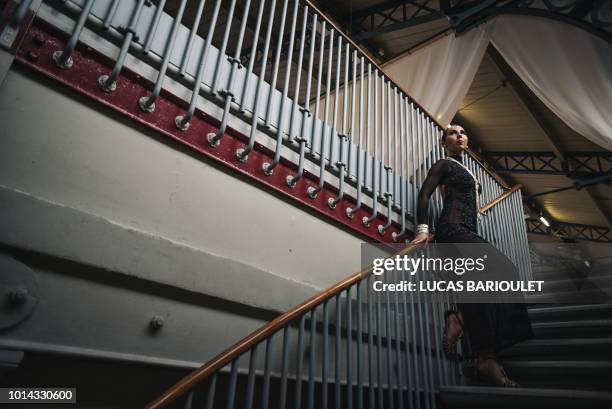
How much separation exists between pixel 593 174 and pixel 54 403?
9.88m

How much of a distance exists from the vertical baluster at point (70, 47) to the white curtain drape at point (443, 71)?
3.04 meters

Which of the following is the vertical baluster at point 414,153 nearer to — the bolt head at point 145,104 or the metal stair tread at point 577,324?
the metal stair tread at point 577,324

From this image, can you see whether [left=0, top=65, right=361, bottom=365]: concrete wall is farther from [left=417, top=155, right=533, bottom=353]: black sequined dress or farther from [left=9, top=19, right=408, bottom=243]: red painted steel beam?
[left=417, top=155, right=533, bottom=353]: black sequined dress

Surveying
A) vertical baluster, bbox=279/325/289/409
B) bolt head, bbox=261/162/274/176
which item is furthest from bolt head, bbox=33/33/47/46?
vertical baluster, bbox=279/325/289/409

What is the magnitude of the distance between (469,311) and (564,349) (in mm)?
780

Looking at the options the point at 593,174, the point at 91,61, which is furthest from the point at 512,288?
the point at 593,174

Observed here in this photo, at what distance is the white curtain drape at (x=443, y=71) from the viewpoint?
3729 millimetres

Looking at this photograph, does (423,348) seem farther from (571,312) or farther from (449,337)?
(571,312)

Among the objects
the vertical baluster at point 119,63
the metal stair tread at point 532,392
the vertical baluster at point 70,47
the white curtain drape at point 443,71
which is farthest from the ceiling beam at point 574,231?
the vertical baluster at point 70,47

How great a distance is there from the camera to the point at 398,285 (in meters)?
2.11

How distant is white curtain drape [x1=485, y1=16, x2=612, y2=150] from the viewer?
326 cm

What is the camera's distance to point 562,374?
1.99 meters

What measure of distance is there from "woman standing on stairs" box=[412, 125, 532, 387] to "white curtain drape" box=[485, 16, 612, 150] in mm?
1897

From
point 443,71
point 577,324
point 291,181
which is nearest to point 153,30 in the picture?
point 291,181
